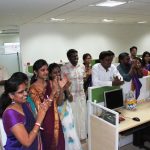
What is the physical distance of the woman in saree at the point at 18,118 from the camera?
4.98 ft

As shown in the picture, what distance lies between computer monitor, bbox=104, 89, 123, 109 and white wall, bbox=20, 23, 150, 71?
3811 mm

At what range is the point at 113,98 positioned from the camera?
2.97 meters

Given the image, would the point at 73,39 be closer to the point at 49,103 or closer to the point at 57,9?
the point at 57,9

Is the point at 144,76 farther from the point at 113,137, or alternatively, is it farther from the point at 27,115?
the point at 27,115

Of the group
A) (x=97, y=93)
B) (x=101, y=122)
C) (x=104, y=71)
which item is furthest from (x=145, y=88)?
(x=101, y=122)

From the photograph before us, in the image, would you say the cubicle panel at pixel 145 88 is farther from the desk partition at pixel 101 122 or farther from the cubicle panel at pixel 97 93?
the cubicle panel at pixel 97 93

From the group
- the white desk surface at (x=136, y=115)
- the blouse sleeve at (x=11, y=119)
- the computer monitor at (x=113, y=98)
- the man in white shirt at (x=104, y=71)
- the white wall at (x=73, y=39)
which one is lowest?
the white desk surface at (x=136, y=115)

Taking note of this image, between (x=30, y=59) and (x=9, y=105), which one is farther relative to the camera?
(x=30, y=59)

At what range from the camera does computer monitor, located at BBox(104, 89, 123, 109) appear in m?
2.90

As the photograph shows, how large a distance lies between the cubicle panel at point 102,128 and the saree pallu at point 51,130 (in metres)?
0.62

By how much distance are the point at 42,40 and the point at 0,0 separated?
12.6 ft

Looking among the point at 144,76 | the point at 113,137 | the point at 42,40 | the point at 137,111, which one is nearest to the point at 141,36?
the point at 42,40

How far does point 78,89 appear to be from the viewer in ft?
11.5

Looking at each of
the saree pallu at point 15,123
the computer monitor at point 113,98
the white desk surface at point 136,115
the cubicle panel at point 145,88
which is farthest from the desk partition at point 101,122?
the saree pallu at point 15,123
